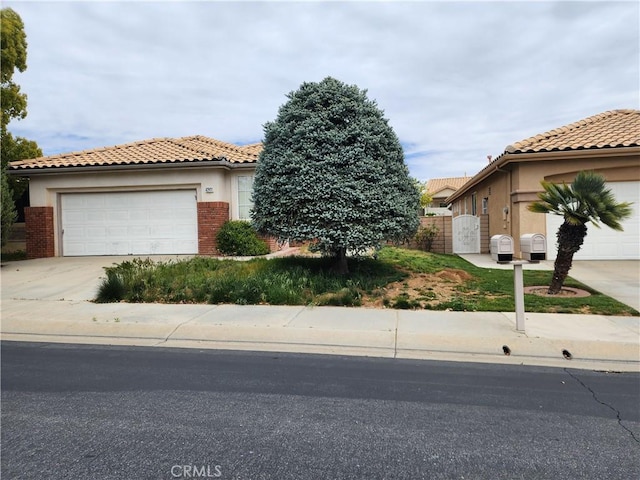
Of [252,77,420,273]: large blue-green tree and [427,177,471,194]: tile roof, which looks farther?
[427,177,471,194]: tile roof

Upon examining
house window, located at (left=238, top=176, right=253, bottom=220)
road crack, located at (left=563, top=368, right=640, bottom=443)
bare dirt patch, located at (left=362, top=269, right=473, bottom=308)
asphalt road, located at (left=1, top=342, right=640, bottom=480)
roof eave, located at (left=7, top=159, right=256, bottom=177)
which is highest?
roof eave, located at (left=7, top=159, right=256, bottom=177)

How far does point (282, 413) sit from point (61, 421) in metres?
1.92

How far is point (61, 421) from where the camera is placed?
157 inches

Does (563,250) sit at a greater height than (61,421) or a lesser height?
greater

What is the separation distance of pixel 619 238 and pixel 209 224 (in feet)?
43.9

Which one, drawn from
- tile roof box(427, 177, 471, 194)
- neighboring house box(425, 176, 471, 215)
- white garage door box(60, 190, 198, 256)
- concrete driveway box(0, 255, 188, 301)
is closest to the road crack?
concrete driveway box(0, 255, 188, 301)

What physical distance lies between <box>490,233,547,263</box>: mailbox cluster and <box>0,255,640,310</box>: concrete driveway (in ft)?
6.29

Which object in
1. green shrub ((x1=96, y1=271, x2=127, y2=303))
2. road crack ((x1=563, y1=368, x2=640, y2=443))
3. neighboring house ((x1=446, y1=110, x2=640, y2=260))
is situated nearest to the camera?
road crack ((x1=563, y1=368, x2=640, y2=443))

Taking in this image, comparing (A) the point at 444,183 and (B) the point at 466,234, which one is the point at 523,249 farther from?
(A) the point at 444,183

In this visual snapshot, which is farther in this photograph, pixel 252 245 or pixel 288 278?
pixel 252 245

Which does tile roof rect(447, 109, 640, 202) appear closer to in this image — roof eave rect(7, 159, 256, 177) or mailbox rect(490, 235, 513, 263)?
mailbox rect(490, 235, 513, 263)

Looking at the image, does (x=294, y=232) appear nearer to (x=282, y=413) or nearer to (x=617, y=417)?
(x=282, y=413)

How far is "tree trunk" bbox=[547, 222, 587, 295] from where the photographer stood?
29.5ft

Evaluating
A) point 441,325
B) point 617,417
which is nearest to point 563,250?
point 441,325
